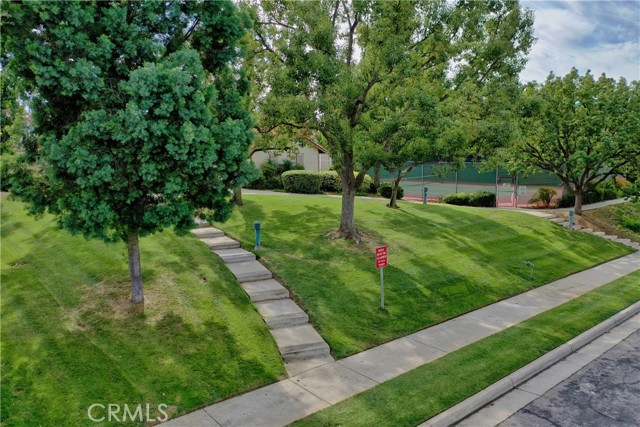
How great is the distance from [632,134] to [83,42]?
21.4 meters

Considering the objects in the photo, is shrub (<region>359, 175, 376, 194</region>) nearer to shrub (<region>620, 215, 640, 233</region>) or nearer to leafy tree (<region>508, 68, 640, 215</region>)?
leafy tree (<region>508, 68, 640, 215</region>)

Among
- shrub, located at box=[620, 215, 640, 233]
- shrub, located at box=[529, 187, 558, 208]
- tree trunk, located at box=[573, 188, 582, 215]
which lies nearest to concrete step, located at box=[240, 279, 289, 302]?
tree trunk, located at box=[573, 188, 582, 215]

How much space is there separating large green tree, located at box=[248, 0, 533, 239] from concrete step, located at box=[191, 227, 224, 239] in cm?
386

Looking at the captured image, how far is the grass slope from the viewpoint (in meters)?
21.3

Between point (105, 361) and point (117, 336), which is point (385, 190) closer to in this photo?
point (117, 336)

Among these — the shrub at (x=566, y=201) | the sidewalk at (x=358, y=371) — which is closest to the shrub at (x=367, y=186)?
the shrub at (x=566, y=201)

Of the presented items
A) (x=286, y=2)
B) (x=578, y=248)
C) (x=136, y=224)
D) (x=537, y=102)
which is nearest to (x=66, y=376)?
(x=136, y=224)

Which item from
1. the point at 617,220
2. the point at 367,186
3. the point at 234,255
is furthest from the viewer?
the point at 367,186

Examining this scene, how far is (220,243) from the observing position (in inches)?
499

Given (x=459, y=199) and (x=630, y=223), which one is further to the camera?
(x=459, y=199)

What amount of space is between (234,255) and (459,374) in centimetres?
659

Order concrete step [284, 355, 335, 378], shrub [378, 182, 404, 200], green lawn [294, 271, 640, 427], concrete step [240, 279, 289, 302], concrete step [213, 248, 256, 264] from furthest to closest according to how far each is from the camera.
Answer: shrub [378, 182, 404, 200] → concrete step [213, 248, 256, 264] → concrete step [240, 279, 289, 302] → concrete step [284, 355, 335, 378] → green lawn [294, 271, 640, 427]

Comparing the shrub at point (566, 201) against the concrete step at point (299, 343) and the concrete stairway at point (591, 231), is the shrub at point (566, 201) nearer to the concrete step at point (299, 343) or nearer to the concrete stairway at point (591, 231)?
the concrete stairway at point (591, 231)

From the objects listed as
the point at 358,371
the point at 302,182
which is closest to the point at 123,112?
the point at 358,371
